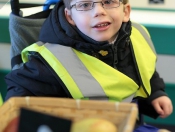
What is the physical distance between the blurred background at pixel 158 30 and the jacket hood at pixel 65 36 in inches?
17.2

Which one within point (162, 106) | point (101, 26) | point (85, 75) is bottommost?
point (162, 106)

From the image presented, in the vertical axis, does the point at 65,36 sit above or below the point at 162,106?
above

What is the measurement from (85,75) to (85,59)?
0.05m

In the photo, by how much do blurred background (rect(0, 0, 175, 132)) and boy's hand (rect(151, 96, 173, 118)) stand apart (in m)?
0.43

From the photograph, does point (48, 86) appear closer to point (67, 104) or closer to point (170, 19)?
point (67, 104)

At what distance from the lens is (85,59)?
1.02m

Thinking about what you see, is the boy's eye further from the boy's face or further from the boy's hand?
the boy's hand

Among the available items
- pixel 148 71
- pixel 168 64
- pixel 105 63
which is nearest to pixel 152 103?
pixel 148 71

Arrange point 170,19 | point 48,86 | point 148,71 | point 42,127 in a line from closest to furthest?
point 42,127, point 48,86, point 148,71, point 170,19

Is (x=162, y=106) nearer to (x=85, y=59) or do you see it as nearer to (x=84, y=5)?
(x=85, y=59)

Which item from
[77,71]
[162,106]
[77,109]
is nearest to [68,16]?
[77,71]

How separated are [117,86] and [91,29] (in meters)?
0.18

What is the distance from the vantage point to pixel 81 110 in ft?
1.97

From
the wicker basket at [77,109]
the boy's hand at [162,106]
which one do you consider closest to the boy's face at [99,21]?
the boy's hand at [162,106]
